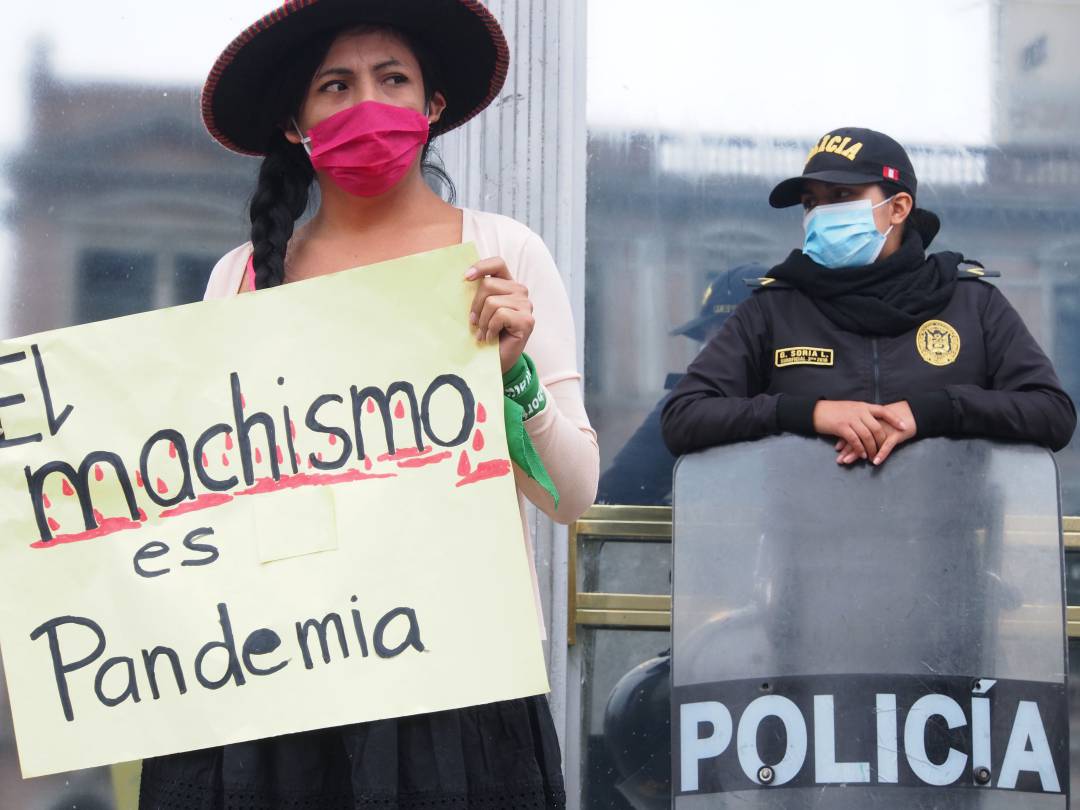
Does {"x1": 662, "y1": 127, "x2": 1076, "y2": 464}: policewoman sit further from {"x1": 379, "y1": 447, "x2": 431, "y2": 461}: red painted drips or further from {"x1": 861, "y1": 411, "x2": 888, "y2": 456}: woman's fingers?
{"x1": 379, "y1": 447, "x2": 431, "y2": 461}: red painted drips

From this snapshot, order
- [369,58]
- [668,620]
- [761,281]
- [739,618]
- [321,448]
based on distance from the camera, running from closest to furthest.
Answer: [321,448], [369,58], [739,618], [761,281], [668,620]

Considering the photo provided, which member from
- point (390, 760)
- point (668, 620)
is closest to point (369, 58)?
point (390, 760)

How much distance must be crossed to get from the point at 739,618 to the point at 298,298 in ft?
4.57

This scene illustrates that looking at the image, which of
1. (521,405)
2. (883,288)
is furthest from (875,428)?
(521,405)

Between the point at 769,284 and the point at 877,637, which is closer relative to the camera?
the point at 877,637

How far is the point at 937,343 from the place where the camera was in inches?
123

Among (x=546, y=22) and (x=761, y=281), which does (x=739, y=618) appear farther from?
(x=546, y=22)

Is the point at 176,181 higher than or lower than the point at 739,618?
higher

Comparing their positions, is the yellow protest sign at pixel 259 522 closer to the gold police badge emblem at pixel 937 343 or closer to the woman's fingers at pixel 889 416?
the woman's fingers at pixel 889 416

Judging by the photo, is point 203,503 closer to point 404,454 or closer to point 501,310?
point 404,454

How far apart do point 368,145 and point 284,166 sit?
262 millimetres

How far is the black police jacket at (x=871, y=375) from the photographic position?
9.70ft

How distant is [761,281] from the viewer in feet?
11.0

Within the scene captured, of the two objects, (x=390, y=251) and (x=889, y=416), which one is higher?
(x=390, y=251)
